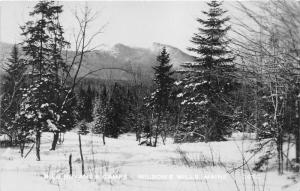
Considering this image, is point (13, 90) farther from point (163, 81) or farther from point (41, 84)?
point (163, 81)

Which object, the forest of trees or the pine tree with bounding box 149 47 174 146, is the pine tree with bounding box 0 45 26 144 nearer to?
the forest of trees

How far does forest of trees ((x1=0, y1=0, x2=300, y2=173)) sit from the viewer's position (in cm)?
370

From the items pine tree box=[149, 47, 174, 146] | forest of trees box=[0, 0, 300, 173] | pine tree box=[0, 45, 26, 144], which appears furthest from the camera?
pine tree box=[149, 47, 174, 146]

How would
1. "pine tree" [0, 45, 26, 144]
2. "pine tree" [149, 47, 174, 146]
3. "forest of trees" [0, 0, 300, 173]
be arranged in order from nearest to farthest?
"forest of trees" [0, 0, 300, 173]
"pine tree" [0, 45, 26, 144]
"pine tree" [149, 47, 174, 146]

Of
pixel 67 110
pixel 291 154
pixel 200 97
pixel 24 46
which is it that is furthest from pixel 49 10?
pixel 291 154

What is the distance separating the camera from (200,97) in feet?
83.8

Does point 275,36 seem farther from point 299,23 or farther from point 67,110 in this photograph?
point 67,110

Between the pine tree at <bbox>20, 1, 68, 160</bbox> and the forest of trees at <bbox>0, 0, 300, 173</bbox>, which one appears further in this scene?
the pine tree at <bbox>20, 1, 68, 160</bbox>

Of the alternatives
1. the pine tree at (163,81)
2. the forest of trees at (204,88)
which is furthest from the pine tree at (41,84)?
the pine tree at (163,81)

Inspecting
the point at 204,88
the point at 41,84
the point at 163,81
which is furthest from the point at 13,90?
the point at 163,81

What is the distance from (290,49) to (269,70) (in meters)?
0.39

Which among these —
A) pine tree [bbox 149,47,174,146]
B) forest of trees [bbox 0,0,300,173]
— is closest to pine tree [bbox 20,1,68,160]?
forest of trees [bbox 0,0,300,173]

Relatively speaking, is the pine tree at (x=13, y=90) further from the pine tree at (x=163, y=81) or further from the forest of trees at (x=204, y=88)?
the pine tree at (x=163, y=81)

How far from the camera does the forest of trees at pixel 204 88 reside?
3.70 m
